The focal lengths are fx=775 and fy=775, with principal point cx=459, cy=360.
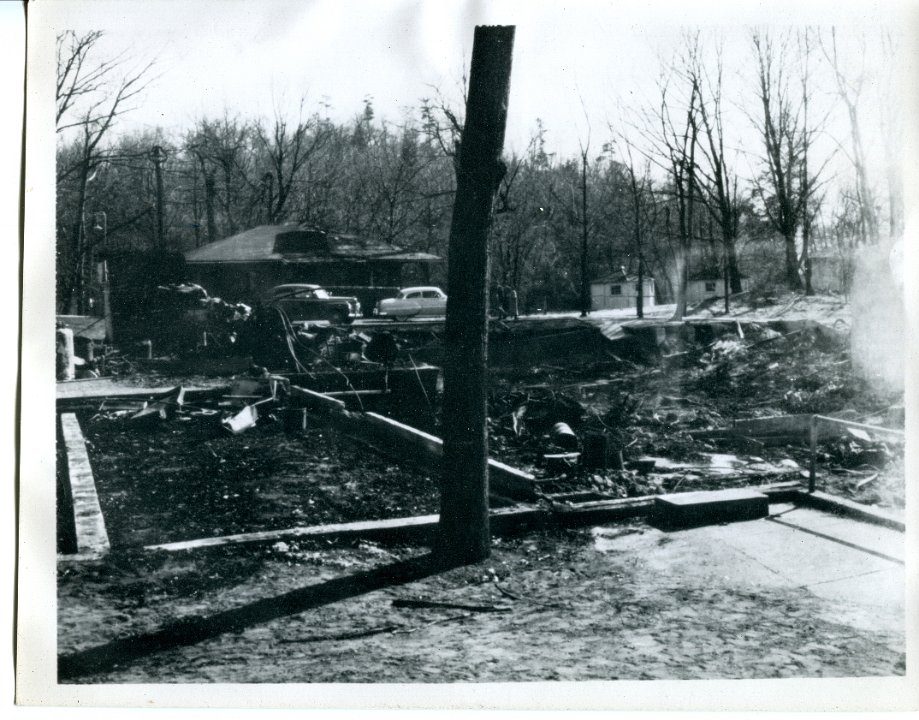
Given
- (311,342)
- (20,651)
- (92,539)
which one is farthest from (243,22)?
(20,651)

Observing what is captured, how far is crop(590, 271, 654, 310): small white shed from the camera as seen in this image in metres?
2.59

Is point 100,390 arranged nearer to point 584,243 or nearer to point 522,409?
point 522,409

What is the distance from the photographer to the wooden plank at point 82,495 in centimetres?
230

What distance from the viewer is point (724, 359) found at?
267 cm

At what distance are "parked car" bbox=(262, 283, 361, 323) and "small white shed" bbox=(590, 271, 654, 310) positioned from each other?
81cm

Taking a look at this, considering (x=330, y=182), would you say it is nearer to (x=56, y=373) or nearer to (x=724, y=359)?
(x=56, y=373)

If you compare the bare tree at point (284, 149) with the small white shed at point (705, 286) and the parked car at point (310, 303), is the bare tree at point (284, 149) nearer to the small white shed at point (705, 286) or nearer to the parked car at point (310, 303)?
the parked car at point (310, 303)

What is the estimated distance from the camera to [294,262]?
8.13 feet

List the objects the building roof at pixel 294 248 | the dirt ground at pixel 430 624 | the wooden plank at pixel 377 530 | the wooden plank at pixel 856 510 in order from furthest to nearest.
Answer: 1. the wooden plank at pixel 856 510
2. the building roof at pixel 294 248
3. the wooden plank at pixel 377 530
4. the dirt ground at pixel 430 624

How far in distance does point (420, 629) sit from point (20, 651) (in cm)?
121

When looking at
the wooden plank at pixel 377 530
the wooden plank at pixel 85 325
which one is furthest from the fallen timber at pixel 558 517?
the wooden plank at pixel 85 325

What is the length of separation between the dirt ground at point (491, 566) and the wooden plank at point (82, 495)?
29 millimetres

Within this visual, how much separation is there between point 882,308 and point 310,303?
1884 mm

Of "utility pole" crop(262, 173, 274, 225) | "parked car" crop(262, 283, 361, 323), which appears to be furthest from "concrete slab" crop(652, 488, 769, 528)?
"utility pole" crop(262, 173, 274, 225)
